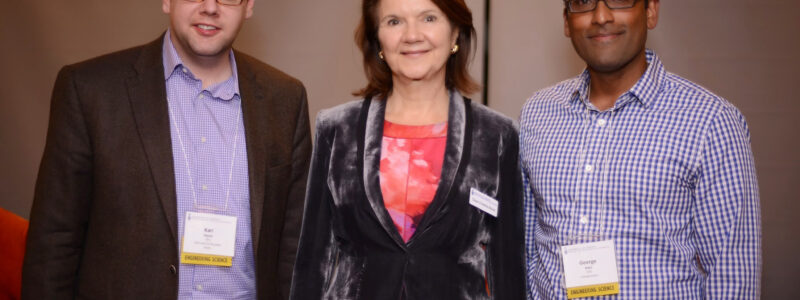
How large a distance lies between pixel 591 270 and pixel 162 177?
4.41 feet

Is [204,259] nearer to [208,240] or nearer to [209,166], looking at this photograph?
[208,240]

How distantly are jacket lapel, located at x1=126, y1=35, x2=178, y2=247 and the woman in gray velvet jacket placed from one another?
1.40 ft

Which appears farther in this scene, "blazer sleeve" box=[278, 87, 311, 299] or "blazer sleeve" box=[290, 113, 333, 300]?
"blazer sleeve" box=[278, 87, 311, 299]

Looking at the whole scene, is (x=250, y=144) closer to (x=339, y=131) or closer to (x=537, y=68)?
(x=339, y=131)

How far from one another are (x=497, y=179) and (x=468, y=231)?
20cm

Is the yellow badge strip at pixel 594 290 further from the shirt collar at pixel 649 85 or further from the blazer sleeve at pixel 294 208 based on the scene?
the blazer sleeve at pixel 294 208

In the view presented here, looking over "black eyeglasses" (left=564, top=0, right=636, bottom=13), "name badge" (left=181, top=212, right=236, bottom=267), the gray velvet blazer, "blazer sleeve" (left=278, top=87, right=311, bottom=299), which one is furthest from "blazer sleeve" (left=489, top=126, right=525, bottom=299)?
"name badge" (left=181, top=212, right=236, bottom=267)

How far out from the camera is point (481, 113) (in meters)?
2.13

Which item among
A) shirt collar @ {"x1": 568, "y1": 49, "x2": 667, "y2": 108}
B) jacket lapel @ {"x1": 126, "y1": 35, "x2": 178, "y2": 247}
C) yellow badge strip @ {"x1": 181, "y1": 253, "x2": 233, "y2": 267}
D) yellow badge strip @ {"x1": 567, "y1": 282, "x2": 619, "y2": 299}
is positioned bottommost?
yellow badge strip @ {"x1": 567, "y1": 282, "x2": 619, "y2": 299}

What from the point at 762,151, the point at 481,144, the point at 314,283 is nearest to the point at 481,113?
the point at 481,144

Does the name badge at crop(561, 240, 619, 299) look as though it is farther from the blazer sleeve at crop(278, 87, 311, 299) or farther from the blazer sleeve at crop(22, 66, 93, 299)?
the blazer sleeve at crop(22, 66, 93, 299)

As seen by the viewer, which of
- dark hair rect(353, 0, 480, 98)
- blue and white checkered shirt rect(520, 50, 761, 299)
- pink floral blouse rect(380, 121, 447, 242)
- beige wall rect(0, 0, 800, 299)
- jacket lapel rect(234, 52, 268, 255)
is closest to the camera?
blue and white checkered shirt rect(520, 50, 761, 299)

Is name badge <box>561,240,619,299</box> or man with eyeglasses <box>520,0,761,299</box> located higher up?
man with eyeglasses <box>520,0,761,299</box>

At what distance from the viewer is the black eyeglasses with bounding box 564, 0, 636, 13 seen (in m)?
2.02
